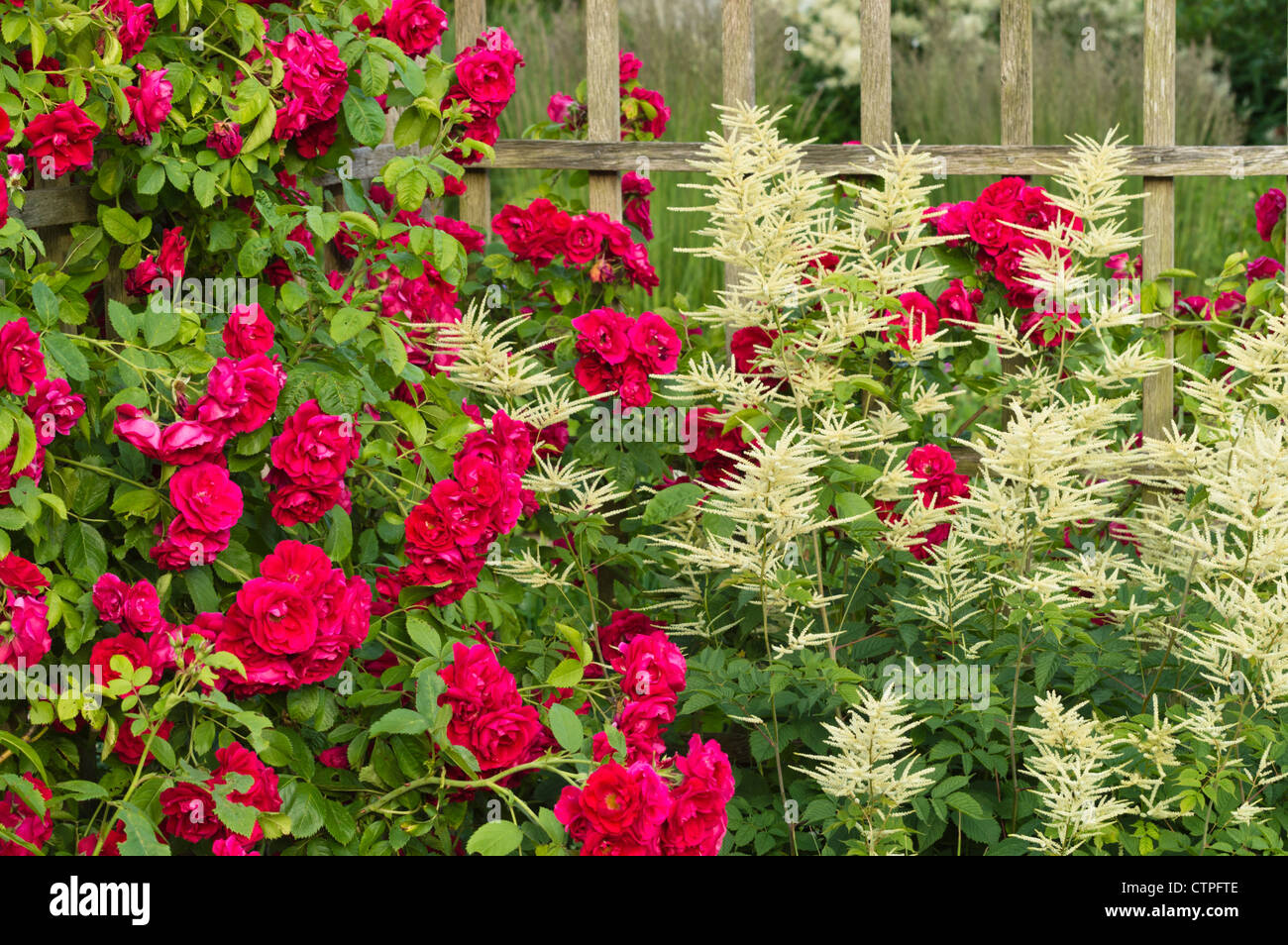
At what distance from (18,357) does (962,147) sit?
2086mm

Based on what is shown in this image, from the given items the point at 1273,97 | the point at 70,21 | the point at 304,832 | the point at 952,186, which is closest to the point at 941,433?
the point at 304,832

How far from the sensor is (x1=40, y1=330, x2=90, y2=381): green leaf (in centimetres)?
158

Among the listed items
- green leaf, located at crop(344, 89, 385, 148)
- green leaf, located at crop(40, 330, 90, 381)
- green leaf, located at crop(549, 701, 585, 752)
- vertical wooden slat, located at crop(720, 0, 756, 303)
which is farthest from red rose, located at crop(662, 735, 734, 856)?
vertical wooden slat, located at crop(720, 0, 756, 303)

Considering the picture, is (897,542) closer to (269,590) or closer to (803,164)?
(269,590)

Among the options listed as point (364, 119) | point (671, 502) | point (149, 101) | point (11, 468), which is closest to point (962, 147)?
point (671, 502)

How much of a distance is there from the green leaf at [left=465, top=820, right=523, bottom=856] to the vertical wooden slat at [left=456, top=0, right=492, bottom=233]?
195cm

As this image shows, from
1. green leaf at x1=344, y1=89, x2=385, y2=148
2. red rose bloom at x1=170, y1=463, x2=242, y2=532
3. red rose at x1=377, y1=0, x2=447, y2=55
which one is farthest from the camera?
red rose at x1=377, y1=0, x2=447, y2=55

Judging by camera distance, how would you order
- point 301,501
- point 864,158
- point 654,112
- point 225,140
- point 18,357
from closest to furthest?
point 18,357 < point 301,501 < point 225,140 < point 864,158 < point 654,112

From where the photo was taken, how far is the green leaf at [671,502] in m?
2.08

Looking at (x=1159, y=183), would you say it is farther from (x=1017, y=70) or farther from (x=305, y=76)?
(x=305, y=76)

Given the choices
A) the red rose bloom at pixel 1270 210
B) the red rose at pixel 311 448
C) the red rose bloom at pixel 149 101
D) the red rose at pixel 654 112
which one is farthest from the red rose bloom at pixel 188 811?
the red rose bloom at pixel 1270 210

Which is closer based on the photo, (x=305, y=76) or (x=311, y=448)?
(x=311, y=448)

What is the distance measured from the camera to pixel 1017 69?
9.62ft

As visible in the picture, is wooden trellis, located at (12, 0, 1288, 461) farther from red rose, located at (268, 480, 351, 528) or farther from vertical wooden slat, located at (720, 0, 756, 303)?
red rose, located at (268, 480, 351, 528)
